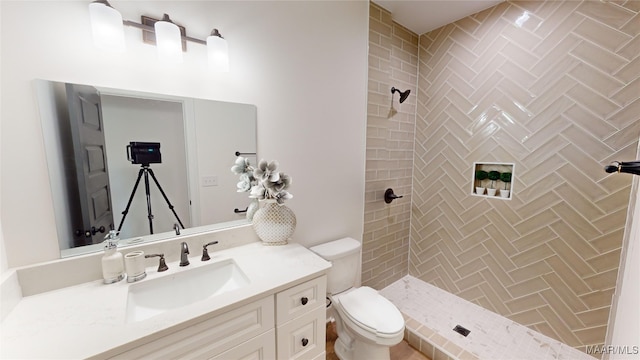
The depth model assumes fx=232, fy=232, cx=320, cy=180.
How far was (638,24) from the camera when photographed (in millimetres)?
1346

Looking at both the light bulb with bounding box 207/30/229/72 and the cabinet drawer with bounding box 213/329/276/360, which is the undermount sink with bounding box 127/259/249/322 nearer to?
the cabinet drawer with bounding box 213/329/276/360

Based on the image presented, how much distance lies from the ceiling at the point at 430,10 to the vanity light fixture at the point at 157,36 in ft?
4.57

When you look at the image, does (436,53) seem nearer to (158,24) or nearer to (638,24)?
(638,24)

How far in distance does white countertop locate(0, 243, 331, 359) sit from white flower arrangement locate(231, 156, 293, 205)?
0.37 m

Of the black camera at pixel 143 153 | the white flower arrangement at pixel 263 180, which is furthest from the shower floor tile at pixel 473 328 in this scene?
the black camera at pixel 143 153

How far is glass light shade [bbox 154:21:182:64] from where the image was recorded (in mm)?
1026

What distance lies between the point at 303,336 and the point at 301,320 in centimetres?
9

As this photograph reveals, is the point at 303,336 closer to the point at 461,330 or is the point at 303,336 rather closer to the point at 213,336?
the point at 213,336

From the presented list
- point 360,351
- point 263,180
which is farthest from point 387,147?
point 360,351

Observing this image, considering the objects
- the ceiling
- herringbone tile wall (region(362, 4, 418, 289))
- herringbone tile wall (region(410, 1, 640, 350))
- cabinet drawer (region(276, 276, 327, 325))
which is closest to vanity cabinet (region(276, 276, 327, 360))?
cabinet drawer (region(276, 276, 327, 325))

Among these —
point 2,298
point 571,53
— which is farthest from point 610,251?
point 2,298

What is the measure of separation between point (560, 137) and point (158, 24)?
2502mm

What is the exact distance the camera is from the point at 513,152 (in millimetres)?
1830

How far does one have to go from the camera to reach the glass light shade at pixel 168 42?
103 centimetres
